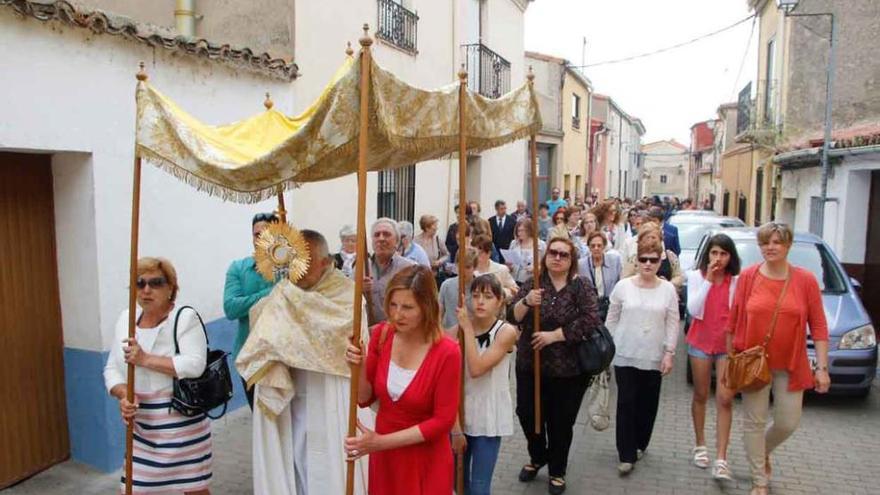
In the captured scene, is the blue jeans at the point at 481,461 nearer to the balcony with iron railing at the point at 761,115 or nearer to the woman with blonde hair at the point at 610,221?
the woman with blonde hair at the point at 610,221

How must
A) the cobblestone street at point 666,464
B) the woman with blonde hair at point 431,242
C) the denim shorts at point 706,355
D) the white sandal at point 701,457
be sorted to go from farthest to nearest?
1. the woman with blonde hair at point 431,242
2. the white sandal at point 701,457
3. the denim shorts at point 706,355
4. the cobblestone street at point 666,464

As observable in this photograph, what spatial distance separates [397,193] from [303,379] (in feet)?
23.4

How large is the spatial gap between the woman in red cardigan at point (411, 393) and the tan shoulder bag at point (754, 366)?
2438mm

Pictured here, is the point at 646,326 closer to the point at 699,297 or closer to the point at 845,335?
the point at 699,297

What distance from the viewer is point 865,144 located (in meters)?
10.2

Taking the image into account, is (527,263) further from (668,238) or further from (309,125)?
(309,125)

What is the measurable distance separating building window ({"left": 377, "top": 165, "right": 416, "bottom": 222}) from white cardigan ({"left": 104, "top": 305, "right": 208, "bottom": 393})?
6.46 metres

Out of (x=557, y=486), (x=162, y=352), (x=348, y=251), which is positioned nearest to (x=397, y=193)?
(x=348, y=251)

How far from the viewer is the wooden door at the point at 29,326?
4.69 metres

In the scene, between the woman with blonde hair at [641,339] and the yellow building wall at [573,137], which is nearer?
the woman with blonde hair at [641,339]

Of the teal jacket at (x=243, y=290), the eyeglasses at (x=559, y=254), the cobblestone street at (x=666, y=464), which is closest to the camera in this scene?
the eyeglasses at (x=559, y=254)

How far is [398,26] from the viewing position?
10547 millimetres

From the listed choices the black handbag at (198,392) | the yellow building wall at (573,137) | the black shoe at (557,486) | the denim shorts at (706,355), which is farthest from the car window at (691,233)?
the yellow building wall at (573,137)

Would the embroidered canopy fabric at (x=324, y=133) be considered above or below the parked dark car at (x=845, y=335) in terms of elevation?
above
